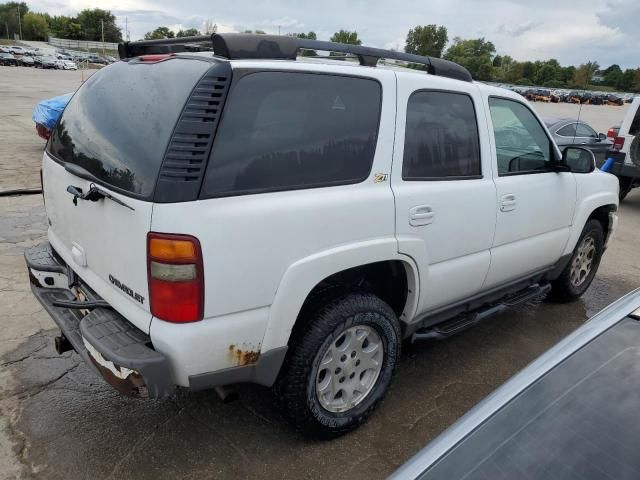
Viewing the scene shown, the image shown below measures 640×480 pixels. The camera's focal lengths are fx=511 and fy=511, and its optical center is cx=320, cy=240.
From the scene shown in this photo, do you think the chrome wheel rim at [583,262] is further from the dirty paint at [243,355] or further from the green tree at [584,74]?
the green tree at [584,74]

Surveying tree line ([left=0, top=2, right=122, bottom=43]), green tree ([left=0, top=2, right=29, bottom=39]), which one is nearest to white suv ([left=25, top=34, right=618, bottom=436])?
tree line ([left=0, top=2, right=122, bottom=43])

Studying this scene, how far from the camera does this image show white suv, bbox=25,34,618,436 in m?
2.04

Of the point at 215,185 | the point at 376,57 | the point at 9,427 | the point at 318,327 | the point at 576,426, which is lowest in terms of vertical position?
the point at 9,427

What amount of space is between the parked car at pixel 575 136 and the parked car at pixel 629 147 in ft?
3.00

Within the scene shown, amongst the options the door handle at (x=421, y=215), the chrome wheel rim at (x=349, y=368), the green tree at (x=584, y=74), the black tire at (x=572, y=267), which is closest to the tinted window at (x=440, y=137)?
the door handle at (x=421, y=215)

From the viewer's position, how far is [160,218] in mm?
1966

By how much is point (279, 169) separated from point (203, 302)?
2.14 ft

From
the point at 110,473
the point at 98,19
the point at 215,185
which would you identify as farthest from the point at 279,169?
the point at 98,19

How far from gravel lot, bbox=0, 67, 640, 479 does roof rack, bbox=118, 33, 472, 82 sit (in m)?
1.91

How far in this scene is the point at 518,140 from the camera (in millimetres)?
3613

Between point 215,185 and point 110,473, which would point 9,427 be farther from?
point 215,185

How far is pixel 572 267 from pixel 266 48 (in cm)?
348

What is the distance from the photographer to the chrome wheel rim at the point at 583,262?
4.49 m

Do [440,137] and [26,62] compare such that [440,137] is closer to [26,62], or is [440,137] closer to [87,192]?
[87,192]
